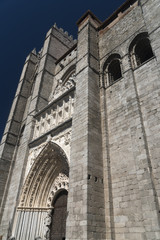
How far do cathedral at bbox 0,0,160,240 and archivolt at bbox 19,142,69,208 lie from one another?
39mm

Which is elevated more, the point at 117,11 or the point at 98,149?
the point at 117,11

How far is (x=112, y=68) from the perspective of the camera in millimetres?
7746

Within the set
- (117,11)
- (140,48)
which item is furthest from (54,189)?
(117,11)

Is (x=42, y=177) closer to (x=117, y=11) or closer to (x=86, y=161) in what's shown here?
(x=86, y=161)

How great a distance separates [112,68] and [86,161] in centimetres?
437

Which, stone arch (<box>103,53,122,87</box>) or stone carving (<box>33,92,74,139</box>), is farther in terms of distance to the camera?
stone carving (<box>33,92,74,139</box>)

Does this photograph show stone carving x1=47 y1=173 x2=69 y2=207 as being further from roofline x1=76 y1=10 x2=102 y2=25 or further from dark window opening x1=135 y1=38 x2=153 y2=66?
roofline x1=76 y1=10 x2=102 y2=25

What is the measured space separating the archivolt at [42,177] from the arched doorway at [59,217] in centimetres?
54

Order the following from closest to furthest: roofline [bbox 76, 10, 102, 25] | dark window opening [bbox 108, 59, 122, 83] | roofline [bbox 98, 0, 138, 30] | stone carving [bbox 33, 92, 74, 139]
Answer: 1. dark window opening [bbox 108, 59, 122, 83]
2. stone carving [bbox 33, 92, 74, 139]
3. roofline [bbox 98, 0, 138, 30]
4. roofline [bbox 76, 10, 102, 25]

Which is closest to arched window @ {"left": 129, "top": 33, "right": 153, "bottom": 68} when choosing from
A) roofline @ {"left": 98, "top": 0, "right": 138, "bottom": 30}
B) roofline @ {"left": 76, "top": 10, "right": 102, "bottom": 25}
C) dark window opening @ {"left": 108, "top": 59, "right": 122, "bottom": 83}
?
dark window opening @ {"left": 108, "top": 59, "right": 122, "bottom": 83}

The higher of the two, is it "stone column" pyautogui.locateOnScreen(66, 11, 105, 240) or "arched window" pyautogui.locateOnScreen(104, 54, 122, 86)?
"arched window" pyautogui.locateOnScreen(104, 54, 122, 86)

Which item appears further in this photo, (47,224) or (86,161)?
(47,224)

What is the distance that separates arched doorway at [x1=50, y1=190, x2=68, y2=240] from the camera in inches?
265

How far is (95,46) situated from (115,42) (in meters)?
1.10
